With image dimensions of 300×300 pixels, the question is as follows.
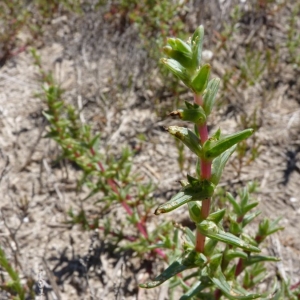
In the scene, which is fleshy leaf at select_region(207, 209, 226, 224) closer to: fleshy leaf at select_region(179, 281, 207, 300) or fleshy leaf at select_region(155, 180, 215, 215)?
fleshy leaf at select_region(155, 180, 215, 215)

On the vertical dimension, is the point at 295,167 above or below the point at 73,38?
below

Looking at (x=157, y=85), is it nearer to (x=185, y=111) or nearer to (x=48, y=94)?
(x=48, y=94)

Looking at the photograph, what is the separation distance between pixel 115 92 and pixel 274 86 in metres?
1.47

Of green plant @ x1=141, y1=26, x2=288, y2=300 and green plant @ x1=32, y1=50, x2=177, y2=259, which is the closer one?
green plant @ x1=141, y1=26, x2=288, y2=300

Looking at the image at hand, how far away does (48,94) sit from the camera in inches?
104

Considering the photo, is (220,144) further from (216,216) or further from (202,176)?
(216,216)

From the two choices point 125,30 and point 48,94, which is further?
point 125,30

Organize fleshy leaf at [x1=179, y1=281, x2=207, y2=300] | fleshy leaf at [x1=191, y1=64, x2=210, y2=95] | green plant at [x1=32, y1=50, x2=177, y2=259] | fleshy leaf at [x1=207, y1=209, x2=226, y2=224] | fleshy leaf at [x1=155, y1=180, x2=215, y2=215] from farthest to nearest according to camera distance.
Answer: green plant at [x1=32, y1=50, x2=177, y2=259] → fleshy leaf at [x1=179, y1=281, x2=207, y2=300] → fleshy leaf at [x1=207, y1=209, x2=226, y2=224] → fleshy leaf at [x1=155, y1=180, x2=215, y2=215] → fleshy leaf at [x1=191, y1=64, x2=210, y2=95]

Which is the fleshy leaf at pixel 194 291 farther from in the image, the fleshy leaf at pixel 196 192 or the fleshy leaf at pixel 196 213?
the fleshy leaf at pixel 196 192

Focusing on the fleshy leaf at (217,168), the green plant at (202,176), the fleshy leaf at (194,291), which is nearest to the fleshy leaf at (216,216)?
the green plant at (202,176)

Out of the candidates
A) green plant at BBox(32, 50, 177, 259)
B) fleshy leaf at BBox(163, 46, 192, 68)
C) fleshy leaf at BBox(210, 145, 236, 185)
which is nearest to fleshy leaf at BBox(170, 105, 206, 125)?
fleshy leaf at BBox(163, 46, 192, 68)

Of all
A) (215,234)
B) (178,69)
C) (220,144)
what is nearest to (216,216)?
(215,234)

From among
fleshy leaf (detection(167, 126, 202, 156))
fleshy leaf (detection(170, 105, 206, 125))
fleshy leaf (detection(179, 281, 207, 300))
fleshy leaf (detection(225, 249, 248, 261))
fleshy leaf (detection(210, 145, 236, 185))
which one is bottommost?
fleshy leaf (detection(179, 281, 207, 300))

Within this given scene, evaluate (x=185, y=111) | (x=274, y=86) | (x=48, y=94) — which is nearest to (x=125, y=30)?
(x=274, y=86)
